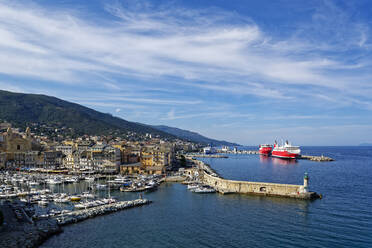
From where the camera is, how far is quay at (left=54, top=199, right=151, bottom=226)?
97.2 feet

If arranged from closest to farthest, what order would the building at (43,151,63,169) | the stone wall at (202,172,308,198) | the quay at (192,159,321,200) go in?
the quay at (192,159,321,200) → the stone wall at (202,172,308,198) → the building at (43,151,63,169)

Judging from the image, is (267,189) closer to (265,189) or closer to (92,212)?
(265,189)

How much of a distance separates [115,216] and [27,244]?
10933mm

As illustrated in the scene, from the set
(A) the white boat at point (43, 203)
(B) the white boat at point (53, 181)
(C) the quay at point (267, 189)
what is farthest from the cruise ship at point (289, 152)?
(A) the white boat at point (43, 203)

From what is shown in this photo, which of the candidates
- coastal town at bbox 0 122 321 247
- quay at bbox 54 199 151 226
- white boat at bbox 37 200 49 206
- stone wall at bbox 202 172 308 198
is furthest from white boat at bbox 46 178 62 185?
stone wall at bbox 202 172 308 198

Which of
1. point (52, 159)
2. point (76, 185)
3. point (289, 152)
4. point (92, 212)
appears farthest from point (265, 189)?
point (289, 152)

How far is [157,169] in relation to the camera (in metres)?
68.3

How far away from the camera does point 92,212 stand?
32594 millimetres

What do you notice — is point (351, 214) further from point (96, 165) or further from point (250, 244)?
point (96, 165)

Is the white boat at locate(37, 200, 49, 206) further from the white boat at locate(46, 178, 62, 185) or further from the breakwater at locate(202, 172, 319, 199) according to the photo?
the breakwater at locate(202, 172, 319, 199)

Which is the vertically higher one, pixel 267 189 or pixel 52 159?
pixel 52 159

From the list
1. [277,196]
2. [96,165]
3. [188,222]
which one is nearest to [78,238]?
[188,222]

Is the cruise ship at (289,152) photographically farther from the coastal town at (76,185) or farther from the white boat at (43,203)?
the white boat at (43,203)

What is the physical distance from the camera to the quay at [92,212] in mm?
29630
